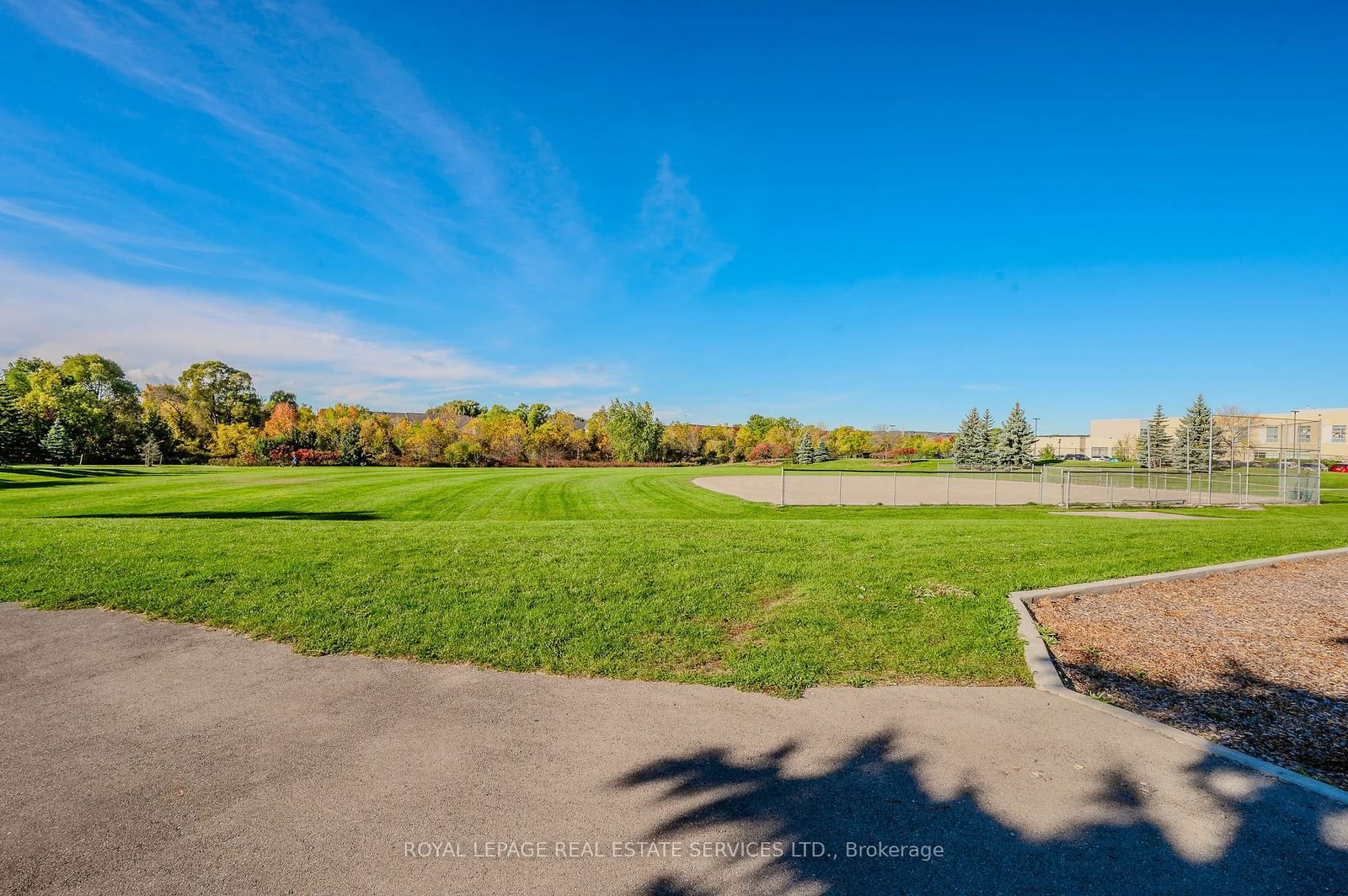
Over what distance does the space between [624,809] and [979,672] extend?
3.65 m

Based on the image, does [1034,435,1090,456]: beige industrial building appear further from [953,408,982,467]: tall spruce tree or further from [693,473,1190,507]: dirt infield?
[693,473,1190,507]: dirt infield

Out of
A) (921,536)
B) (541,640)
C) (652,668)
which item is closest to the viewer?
(652,668)

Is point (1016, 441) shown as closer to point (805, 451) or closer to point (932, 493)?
point (805, 451)

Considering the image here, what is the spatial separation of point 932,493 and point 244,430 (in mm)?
65181

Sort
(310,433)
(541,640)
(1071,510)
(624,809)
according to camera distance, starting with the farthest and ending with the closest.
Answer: (310,433) → (1071,510) → (541,640) → (624,809)

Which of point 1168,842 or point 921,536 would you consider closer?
point 1168,842

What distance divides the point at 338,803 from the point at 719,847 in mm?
2105

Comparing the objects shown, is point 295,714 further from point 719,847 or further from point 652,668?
point 719,847

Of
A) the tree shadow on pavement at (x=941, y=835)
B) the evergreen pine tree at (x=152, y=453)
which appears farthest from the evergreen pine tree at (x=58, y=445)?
the tree shadow on pavement at (x=941, y=835)

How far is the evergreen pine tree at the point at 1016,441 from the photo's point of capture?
204 feet

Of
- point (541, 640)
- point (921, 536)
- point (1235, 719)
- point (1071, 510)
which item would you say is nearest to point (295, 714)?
point (541, 640)

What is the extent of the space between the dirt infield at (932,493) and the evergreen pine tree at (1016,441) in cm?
3220

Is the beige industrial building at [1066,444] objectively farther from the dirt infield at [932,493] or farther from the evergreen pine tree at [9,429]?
the evergreen pine tree at [9,429]

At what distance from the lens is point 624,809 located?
10.5 ft
